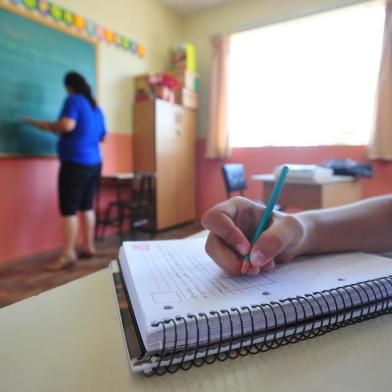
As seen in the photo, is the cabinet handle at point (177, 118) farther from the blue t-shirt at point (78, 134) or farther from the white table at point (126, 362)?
the white table at point (126, 362)

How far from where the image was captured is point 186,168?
13.2 ft

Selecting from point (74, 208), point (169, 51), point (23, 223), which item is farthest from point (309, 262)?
point (169, 51)

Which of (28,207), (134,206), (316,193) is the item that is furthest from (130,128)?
(316,193)

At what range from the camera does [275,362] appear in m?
0.32

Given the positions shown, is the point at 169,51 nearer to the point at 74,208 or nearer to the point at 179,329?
the point at 74,208

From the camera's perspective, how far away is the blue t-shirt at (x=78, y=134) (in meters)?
2.37

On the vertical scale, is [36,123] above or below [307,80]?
below

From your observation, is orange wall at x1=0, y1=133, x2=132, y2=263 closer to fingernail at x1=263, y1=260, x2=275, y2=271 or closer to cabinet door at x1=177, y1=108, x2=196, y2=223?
cabinet door at x1=177, y1=108, x2=196, y2=223

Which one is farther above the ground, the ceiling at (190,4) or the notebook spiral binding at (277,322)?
the ceiling at (190,4)

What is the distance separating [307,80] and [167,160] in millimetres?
1750

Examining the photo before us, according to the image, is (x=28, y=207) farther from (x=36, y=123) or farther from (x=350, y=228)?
(x=350, y=228)

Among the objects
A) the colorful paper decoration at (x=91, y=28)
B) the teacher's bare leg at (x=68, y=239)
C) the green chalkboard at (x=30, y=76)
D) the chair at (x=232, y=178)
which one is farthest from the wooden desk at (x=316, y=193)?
the colorful paper decoration at (x=91, y=28)

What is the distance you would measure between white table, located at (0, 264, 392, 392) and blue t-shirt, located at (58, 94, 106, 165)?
2178mm

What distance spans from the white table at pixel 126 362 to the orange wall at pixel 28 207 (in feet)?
7.78
